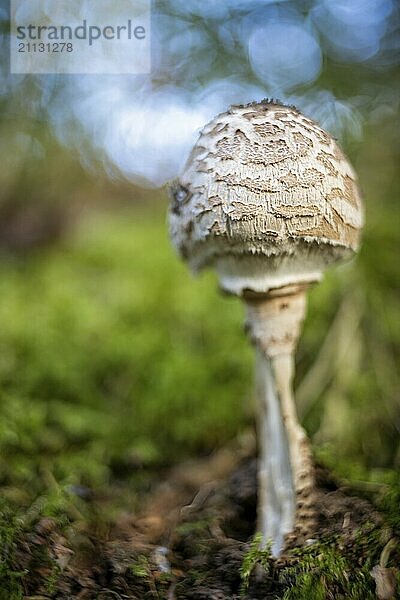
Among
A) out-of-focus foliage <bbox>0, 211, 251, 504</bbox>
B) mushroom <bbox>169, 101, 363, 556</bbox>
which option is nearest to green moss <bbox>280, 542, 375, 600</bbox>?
mushroom <bbox>169, 101, 363, 556</bbox>

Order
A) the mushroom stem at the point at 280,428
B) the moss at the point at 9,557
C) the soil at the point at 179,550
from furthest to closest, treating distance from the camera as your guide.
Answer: the mushroom stem at the point at 280,428
the soil at the point at 179,550
the moss at the point at 9,557

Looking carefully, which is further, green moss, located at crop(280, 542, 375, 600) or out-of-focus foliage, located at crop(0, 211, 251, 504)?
out-of-focus foliage, located at crop(0, 211, 251, 504)

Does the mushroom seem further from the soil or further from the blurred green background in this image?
the blurred green background

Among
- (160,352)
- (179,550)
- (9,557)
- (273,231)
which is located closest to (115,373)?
(160,352)

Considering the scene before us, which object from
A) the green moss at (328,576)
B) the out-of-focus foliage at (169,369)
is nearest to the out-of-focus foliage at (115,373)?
the out-of-focus foliage at (169,369)

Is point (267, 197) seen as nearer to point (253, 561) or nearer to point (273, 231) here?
point (273, 231)

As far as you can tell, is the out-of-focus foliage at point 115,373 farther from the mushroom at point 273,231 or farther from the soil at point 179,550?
the mushroom at point 273,231
